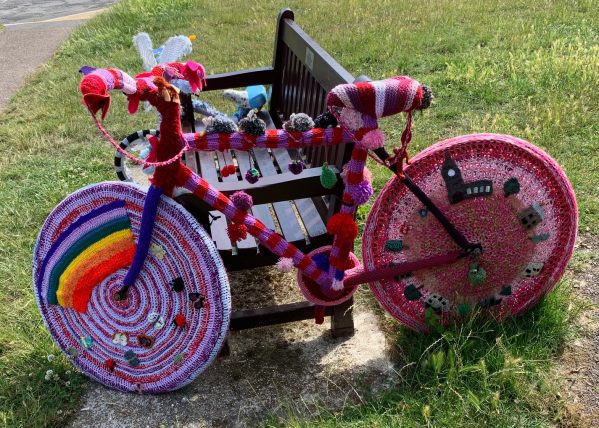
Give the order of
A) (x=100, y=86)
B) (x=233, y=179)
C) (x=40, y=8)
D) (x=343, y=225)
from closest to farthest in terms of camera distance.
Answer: (x=100, y=86)
(x=343, y=225)
(x=233, y=179)
(x=40, y=8)

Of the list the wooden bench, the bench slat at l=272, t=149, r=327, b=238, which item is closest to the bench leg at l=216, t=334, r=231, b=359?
the wooden bench

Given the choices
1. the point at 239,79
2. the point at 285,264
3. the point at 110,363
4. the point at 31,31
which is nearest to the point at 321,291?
the point at 285,264

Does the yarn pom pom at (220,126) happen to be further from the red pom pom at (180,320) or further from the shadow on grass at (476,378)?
the shadow on grass at (476,378)

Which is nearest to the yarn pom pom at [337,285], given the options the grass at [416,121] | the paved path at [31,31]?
the grass at [416,121]

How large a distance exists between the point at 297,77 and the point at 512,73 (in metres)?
2.80

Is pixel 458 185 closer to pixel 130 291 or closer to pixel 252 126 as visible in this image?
pixel 252 126

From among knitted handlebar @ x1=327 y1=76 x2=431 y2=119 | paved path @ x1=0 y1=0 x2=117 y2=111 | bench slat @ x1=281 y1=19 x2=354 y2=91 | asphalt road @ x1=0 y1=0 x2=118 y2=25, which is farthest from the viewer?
asphalt road @ x1=0 y1=0 x2=118 y2=25

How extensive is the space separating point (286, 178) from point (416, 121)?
9.45 ft

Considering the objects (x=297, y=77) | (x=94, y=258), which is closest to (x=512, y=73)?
(x=297, y=77)

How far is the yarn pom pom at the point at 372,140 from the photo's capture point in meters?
2.23

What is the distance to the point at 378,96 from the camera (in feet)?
7.15

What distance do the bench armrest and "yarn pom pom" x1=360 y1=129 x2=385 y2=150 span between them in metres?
1.95

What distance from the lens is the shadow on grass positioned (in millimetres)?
2393

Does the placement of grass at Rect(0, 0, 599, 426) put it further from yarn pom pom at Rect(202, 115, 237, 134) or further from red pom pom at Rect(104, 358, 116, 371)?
yarn pom pom at Rect(202, 115, 237, 134)
